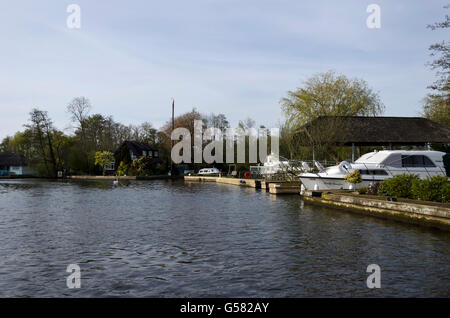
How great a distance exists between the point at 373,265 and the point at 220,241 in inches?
206

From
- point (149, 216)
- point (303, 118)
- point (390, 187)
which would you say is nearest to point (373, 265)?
point (390, 187)

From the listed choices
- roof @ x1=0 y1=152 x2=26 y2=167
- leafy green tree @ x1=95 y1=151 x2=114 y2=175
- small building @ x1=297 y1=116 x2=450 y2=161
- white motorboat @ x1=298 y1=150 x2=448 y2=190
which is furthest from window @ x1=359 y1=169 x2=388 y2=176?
roof @ x1=0 y1=152 x2=26 y2=167

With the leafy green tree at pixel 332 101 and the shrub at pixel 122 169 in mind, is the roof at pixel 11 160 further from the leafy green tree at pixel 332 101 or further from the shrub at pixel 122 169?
the leafy green tree at pixel 332 101

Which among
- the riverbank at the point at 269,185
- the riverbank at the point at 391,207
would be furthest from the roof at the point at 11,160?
the riverbank at the point at 391,207

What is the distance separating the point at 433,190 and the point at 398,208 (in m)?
1.73

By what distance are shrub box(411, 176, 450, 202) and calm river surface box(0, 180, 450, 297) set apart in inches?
83.8

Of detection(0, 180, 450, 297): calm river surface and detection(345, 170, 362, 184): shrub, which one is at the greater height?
detection(345, 170, 362, 184): shrub

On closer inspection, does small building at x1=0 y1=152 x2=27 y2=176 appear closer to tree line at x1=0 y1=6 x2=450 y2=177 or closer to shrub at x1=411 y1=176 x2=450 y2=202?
tree line at x1=0 y1=6 x2=450 y2=177

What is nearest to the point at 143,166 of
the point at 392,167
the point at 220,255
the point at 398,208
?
the point at 392,167

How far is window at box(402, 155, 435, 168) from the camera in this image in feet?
87.8

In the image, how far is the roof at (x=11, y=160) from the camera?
103 m

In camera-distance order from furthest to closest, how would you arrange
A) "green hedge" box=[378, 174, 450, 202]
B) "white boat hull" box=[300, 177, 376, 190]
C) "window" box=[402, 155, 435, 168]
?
"white boat hull" box=[300, 177, 376, 190] < "window" box=[402, 155, 435, 168] < "green hedge" box=[378, 174, 450, 202]

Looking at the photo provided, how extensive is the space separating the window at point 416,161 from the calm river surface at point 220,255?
9.04 meters
